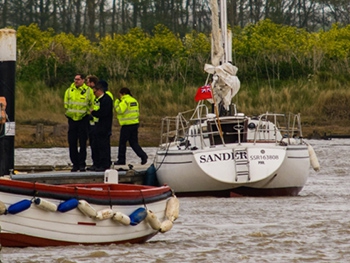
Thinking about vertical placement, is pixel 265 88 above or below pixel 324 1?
below

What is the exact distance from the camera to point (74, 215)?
14414 millimetres

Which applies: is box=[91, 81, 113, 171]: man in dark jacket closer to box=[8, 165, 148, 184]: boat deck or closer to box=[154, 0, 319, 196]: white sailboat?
box=[8, 165, 148, 184]: boat deck

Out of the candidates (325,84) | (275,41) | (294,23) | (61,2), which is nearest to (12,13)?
(61,2)

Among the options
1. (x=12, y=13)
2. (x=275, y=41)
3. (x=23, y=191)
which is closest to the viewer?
(x=23, y=191)

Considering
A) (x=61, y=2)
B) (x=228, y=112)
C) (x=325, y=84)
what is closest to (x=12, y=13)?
(x=61, y=2)

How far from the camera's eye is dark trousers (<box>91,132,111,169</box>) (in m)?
22.4

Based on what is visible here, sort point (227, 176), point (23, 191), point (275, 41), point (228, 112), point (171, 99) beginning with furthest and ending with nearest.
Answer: point (275, 41), point (171, 99), point (228, 112), point (227, 176), point (23, 191)

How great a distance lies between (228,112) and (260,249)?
1004cm

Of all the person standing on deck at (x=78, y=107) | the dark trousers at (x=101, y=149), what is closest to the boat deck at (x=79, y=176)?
the dark trousers at (x=101, y=149)

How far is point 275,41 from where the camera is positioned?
5012cm

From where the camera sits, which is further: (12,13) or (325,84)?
(12,13)

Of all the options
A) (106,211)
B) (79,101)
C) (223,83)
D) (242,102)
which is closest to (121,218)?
(106,211)

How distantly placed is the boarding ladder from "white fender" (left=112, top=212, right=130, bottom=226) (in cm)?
705

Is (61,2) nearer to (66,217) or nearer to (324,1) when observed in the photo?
(324,1)
